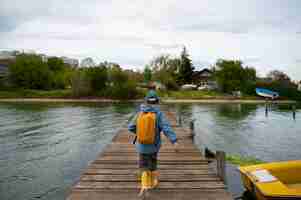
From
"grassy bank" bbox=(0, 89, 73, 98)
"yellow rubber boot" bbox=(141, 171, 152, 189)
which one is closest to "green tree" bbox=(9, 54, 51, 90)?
"grassy bank" bbox=(0, 89, 73, 98)

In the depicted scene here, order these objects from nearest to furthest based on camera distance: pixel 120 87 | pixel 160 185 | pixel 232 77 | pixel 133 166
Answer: pixel 160 185 < pixel 133 166 < pixel 120 87 < pixel 232 77

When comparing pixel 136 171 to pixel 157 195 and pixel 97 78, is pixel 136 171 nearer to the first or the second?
pixel 157 195

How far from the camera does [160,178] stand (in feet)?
20.7

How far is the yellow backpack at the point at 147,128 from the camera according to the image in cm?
487

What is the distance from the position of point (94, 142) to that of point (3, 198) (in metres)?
7.85

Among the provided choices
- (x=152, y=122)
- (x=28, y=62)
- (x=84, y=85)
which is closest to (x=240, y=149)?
(x=152, y=122)

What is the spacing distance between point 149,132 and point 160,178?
1965 mm

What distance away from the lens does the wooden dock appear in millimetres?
5340

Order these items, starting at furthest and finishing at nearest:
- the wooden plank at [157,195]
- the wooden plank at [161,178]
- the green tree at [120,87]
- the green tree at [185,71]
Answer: the green tree at [185,71], the green tree at [120,87], the wooden plank at [161,178], the wooden plank at [157,195]

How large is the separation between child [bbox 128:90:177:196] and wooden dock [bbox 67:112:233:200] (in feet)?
1.90

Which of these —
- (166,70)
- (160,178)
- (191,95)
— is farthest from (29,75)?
(160,178)

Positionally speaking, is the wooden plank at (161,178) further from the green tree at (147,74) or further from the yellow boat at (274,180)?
the green tree at (147,74)

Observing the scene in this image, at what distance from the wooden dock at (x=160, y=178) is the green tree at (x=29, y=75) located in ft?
228

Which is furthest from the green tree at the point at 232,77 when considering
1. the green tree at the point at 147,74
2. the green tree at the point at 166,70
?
the green tree at the point at 147,74
